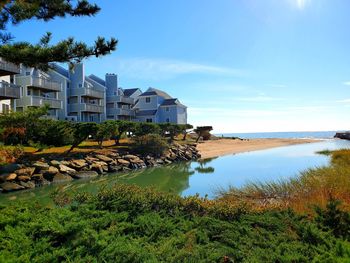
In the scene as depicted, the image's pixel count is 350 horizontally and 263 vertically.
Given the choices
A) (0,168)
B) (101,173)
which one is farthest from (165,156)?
(0,168)

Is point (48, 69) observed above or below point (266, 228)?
above

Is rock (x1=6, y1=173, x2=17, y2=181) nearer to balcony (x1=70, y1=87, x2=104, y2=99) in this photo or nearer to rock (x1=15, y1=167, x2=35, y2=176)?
rock (x1=15, y1=167, x2=35, y2=176)

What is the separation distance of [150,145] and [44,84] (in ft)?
48.2

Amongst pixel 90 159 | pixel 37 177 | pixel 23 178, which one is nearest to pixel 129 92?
pixel 90 159

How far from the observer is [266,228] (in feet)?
17.6

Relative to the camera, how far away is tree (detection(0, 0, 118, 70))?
8.33 metres

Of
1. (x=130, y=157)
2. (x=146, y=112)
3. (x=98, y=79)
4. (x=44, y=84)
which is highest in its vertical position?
(x=98, y=79)

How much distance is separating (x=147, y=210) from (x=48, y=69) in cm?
541

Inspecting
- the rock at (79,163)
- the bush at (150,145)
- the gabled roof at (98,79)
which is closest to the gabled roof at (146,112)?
the gabled roof at (98,79)

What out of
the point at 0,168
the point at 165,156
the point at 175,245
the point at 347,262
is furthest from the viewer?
the point at 165,156

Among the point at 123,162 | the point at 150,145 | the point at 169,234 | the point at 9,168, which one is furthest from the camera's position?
the point at 150,145

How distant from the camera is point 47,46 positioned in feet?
29.0

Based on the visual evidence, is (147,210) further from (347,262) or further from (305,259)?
(347,262)

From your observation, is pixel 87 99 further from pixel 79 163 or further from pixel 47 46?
pixel 47 46
